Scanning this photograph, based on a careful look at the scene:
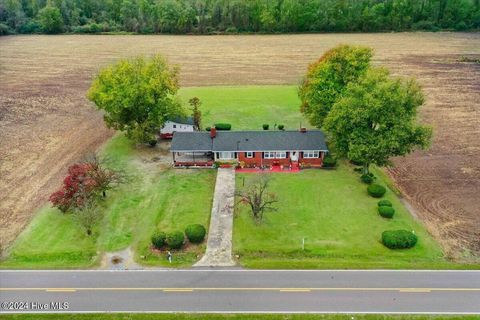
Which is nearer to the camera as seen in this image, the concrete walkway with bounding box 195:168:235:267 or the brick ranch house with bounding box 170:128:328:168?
the concrete walkway with bounding box 195:168:235:267

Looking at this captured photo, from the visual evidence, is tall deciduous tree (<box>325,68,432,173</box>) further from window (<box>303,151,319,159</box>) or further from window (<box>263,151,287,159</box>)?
window (<box>263,151,287,159</box>)

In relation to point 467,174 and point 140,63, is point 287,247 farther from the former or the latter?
point 140,63

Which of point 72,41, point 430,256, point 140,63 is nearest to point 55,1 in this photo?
point 72,41

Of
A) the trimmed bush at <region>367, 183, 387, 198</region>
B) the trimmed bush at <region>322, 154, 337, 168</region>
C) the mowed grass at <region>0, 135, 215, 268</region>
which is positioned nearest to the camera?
the mowed grass at <region>0, 135, 215, 268</region>

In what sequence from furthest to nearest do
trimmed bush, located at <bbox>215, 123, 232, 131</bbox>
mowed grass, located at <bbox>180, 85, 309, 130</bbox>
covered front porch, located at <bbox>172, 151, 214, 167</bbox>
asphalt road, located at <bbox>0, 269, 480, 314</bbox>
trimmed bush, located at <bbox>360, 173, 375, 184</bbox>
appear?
mowed grass, located at <bbox>180, 85, 309, 130</bbox> → trimmed bush, located at <bbox>215, 123, 232, 131</bbox> → covered front porch, located at <bbox>172, 151, 214, 167</bbox> → trimmed bush, located at <bbox>360, 173, 375, 184</bbox> → asphalt road, located at <bbox>0, 269, 480, 314</bbox>

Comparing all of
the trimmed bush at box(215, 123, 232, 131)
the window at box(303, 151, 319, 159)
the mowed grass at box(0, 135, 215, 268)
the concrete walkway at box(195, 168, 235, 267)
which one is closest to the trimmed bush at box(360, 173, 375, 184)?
the window at box(303, 151, 319, 159)

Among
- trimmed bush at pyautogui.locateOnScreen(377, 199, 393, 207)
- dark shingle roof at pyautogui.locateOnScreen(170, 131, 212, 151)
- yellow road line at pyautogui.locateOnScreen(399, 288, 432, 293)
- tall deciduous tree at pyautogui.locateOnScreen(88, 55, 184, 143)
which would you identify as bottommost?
yellow road line at pyautogui.locateOnScreen(399, 288, 432, 293)
